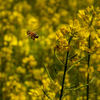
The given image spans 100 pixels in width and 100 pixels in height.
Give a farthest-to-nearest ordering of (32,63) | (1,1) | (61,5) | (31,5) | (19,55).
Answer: (31,5), (61,5), (1,1), (19,55), (32,63)

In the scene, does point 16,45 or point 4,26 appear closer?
point 16,45

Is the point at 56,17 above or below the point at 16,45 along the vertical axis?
above

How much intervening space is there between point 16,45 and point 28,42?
0.33 meters

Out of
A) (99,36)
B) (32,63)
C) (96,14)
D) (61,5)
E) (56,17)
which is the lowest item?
(32,63)

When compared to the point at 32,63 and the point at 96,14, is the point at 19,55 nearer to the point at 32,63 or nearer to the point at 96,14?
the point at 32,63

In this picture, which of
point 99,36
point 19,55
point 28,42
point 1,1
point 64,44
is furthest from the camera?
point 1,1

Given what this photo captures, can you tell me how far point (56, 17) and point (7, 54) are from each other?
2.50 meters

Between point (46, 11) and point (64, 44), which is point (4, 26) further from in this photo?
point (64, 44)

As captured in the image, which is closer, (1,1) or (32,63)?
(32,63)

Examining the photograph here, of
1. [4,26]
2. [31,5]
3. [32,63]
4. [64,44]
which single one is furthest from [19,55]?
[31,5]

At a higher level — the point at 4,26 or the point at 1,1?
the point at 1,1

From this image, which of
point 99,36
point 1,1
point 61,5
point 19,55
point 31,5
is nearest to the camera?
point 99,36

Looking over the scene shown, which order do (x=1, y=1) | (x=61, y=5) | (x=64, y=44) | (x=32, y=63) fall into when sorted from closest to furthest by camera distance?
(x=64, y=44)
(x=32, y=63)
(x=1, y=1)
(x=61, y=5)

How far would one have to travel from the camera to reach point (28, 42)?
177 inches
